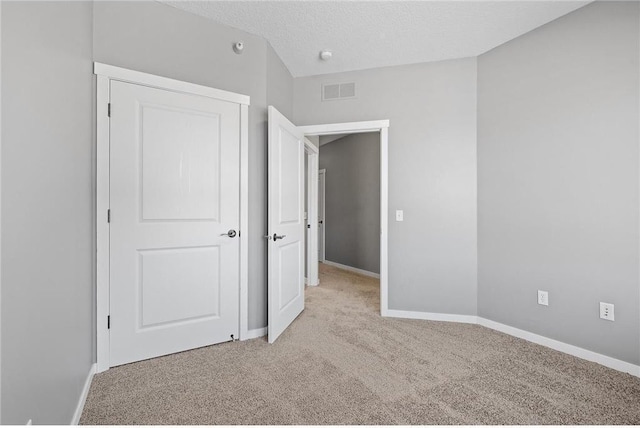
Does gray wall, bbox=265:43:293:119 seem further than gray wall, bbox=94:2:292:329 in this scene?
Yes

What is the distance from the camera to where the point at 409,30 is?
250 cm

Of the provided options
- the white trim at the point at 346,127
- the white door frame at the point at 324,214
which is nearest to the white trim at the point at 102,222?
the white trim at the point at 346,127

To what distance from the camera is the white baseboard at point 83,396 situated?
1473 millimetres

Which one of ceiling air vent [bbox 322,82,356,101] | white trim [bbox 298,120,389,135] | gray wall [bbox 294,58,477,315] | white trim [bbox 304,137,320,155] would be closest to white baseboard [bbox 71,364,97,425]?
gray wall [bbox 294,58,477,315]

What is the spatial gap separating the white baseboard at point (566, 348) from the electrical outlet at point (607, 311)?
27 centimetres

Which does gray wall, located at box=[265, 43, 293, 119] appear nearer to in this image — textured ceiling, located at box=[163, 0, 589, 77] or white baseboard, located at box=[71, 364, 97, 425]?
textured ceiling, located at box=[163, 0, 589, 77]

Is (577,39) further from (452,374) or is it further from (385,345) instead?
(385,345)

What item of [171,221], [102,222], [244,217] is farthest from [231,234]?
[102,222]

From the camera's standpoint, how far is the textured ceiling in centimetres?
221

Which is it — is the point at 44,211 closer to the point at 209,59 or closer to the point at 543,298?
the point at 209,59

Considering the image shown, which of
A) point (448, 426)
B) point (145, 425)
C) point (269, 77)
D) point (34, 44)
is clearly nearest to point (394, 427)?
point (448, 426)

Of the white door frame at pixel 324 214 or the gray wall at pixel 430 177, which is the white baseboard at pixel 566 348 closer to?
the gray wall at pixel 430 177

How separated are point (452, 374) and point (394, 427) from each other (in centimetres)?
70

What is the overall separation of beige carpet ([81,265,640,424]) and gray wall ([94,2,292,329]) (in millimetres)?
639
